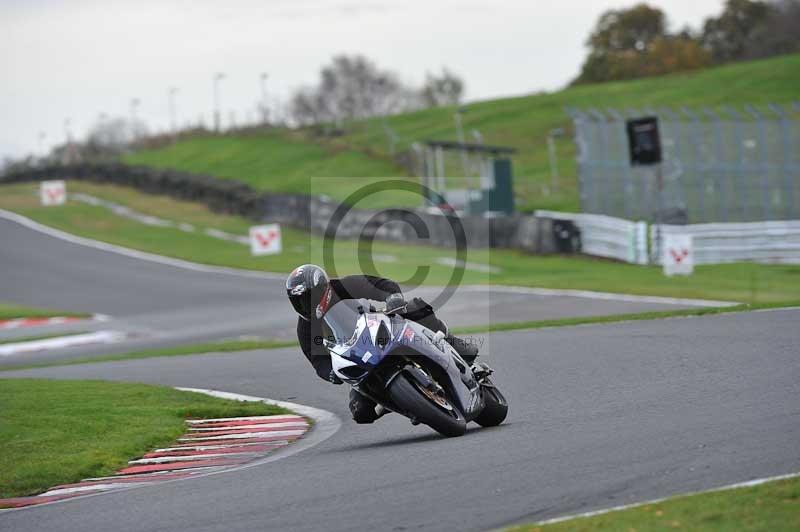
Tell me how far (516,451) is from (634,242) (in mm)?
24377

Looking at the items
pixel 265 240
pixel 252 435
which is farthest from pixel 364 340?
pixel 265 240

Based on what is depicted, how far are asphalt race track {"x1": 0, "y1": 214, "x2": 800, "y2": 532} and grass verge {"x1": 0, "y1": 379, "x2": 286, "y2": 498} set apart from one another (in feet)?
3.32

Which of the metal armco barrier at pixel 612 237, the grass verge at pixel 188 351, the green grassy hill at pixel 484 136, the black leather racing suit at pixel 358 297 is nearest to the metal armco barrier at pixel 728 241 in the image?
the metal armco barrier at pixel 612 237

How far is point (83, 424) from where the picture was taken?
12.0m

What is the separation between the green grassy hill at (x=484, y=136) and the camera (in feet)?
217

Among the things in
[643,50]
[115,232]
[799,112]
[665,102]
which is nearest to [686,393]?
[799,112]

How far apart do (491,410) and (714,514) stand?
404 centimetres

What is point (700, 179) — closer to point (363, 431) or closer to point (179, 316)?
point (179, 316)

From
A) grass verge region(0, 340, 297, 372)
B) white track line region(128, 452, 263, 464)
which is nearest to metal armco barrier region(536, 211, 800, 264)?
grass verge region(0, 340, 297, 372)

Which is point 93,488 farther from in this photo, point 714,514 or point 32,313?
point 32,313

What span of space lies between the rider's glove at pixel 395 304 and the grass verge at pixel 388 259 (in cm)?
1409

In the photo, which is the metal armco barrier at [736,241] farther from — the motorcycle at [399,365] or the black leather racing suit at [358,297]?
the motorcycle at [399,365]

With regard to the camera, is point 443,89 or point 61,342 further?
point 443,89

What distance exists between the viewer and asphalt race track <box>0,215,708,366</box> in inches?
971
